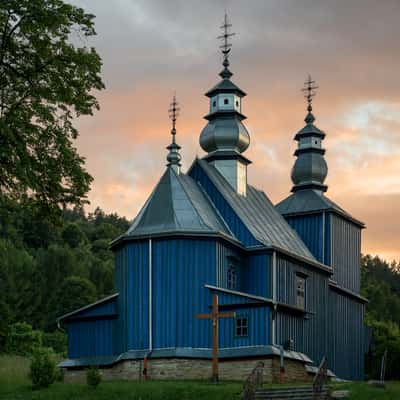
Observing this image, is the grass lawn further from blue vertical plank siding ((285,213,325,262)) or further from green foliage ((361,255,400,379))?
green foliage ((361,255,400,379))

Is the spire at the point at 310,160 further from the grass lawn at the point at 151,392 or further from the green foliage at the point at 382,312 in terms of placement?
the grass lawn at the point at 151,392

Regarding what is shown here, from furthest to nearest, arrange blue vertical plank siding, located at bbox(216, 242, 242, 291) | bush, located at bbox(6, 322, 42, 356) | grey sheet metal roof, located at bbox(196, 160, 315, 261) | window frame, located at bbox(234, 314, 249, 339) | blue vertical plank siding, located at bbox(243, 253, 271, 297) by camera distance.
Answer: bush, located at bbox(6, 322, 42, 356) < grey sheet metal roof, located at bbox(196, 160, 315, 261) < blue vertical plank siding, located at bbox(243, 253, 271, 297) < blue vertical plank siding, located at bbox(216, 242, 242, 291) < window frame, located at bbox(234, 314, 249, 339)

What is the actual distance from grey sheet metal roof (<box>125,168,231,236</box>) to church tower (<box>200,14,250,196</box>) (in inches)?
148

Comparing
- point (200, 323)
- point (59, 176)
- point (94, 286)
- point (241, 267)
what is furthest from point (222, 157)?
point (94, 286)

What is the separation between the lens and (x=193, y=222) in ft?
142

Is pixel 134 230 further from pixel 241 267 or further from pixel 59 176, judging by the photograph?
pixel 59 176

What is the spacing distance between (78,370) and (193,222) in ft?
24.9

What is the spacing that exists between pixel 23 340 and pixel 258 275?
25.1 m

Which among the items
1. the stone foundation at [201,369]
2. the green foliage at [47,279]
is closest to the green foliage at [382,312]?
the stone foundation at [201,369]

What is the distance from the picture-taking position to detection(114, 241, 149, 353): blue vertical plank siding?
4253 cm

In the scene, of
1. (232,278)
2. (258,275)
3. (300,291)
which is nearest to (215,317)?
(232,278)

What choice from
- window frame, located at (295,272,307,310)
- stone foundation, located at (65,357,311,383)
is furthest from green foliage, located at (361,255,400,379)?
stone foundation, located at (65,357,311,383)

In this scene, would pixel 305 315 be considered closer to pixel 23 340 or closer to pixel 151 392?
pixel 151 392

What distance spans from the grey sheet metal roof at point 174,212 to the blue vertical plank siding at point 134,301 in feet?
2.72
